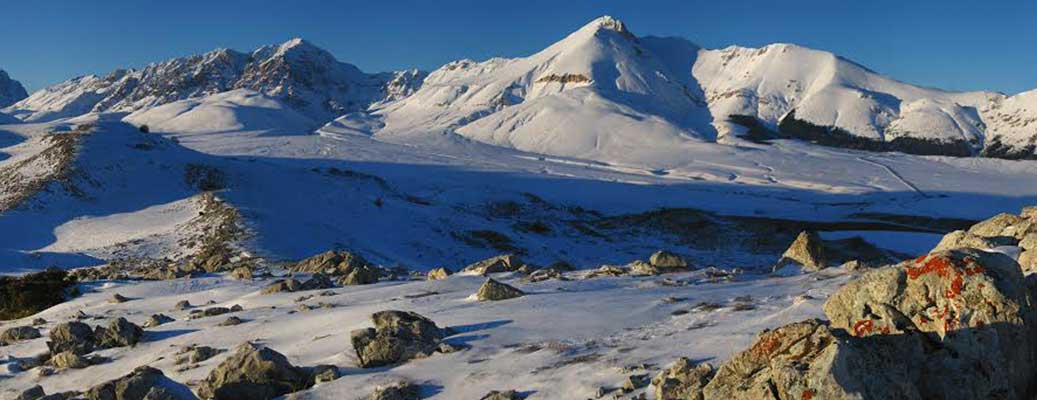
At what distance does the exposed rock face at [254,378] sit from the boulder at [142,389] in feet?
Answer: 1.63

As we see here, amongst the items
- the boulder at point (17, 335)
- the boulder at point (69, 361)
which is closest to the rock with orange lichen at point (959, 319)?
the boulder at point (69, 361)

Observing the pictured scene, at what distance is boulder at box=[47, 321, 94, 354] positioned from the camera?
1509 cm

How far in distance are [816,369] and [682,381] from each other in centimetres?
226

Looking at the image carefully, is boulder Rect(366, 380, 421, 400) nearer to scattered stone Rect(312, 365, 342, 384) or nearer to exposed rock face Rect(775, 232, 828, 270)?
scattered stone Rect(312, 365, 342, 384)

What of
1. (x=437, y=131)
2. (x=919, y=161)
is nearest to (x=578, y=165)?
(x=437, y=131)

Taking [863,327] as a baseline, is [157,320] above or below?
below

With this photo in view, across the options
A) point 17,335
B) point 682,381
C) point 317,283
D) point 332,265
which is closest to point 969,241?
point 682,381

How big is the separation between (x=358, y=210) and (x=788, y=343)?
4822cm

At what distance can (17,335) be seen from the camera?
17.0 meters

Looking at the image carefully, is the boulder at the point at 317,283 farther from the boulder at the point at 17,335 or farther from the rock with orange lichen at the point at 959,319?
the rock with orange lichen at the point at 959,319

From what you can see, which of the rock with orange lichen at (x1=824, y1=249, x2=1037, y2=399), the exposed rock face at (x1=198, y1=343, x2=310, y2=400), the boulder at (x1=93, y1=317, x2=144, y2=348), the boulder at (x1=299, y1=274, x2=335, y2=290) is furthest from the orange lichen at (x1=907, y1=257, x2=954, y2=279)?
the boulder at (x1=299, y1=274, x2=335, y2=290)

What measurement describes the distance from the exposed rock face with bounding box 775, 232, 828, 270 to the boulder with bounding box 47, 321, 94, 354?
17.0 meters

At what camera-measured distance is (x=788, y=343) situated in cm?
803

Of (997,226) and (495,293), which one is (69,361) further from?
(997,226)
